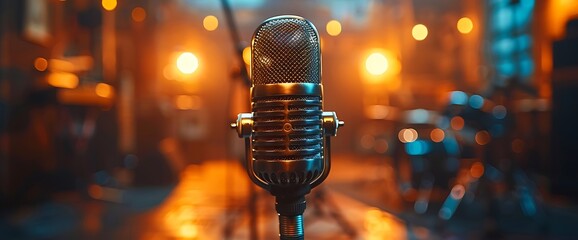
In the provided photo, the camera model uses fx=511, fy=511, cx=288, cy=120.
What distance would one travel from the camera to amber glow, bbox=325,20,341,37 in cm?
439

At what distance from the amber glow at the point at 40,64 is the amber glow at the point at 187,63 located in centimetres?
187

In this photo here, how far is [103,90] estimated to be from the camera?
3.98 metres

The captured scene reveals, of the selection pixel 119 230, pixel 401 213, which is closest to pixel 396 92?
pixel 401 213

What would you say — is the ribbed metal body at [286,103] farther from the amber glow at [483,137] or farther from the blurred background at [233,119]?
the amber glow at [483,137]

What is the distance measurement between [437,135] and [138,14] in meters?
2.94

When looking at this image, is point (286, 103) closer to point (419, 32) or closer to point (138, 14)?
point (138, 14)

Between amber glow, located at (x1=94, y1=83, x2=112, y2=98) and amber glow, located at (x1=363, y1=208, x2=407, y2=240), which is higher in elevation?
amber glow, located at (x1=94, y1=83, x2=112, y2=98)

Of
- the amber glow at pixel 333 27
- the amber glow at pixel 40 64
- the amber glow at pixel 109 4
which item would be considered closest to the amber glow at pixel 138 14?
the amber glow at pixel 109 4

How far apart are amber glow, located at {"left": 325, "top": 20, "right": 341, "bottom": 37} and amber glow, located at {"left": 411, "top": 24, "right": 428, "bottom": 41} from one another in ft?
4.15

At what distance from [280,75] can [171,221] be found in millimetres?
2475

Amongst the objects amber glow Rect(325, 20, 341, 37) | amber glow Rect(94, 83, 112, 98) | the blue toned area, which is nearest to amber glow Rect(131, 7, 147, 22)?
amber glow Rect(94, 83, 112, 98)

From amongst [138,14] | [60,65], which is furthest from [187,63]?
[60,65]

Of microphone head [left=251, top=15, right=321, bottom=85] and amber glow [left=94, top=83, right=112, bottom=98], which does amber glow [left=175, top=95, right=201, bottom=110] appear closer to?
amber glow [left=94, top=83, right=112, bottom=98]

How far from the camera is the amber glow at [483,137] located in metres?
2.79
